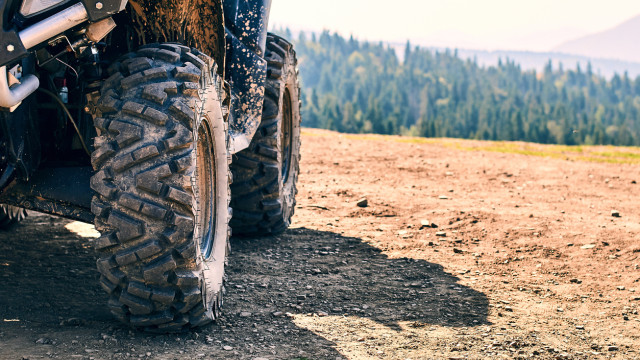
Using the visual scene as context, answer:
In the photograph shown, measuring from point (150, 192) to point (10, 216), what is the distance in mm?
3479

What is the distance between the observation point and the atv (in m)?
3.70

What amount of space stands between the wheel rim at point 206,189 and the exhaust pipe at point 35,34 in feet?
3.47

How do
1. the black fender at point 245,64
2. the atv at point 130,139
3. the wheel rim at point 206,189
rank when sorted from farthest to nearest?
the black fender at point 245,64
the wheel rim at point 206,189
the atv at point 130,139

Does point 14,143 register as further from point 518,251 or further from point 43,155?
point 518,251

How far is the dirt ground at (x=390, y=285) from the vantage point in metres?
4.14

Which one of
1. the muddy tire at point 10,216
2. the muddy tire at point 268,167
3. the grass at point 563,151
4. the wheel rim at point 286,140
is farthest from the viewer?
the grass at point 563,151

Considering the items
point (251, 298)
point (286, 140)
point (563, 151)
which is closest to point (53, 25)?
point (251, 298)

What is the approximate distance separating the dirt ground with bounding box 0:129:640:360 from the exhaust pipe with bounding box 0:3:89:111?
4.37 feet

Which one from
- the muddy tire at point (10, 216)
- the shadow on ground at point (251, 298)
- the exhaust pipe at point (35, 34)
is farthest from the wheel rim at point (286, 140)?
the exhaust pipe at point (35, 34)

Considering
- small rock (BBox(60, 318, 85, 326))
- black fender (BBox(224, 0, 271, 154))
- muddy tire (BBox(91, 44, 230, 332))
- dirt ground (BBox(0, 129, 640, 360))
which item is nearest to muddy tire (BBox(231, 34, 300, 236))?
dirt ground (BBox(0, 129, 640, 360))

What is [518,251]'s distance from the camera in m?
6.78

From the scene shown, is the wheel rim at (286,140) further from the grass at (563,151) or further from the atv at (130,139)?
the grass at (563,151)

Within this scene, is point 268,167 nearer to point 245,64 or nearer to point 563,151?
point 245,64

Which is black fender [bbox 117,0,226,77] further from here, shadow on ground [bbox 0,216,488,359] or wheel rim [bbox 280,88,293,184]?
wheel rim [bbox 280,88,293,184]
